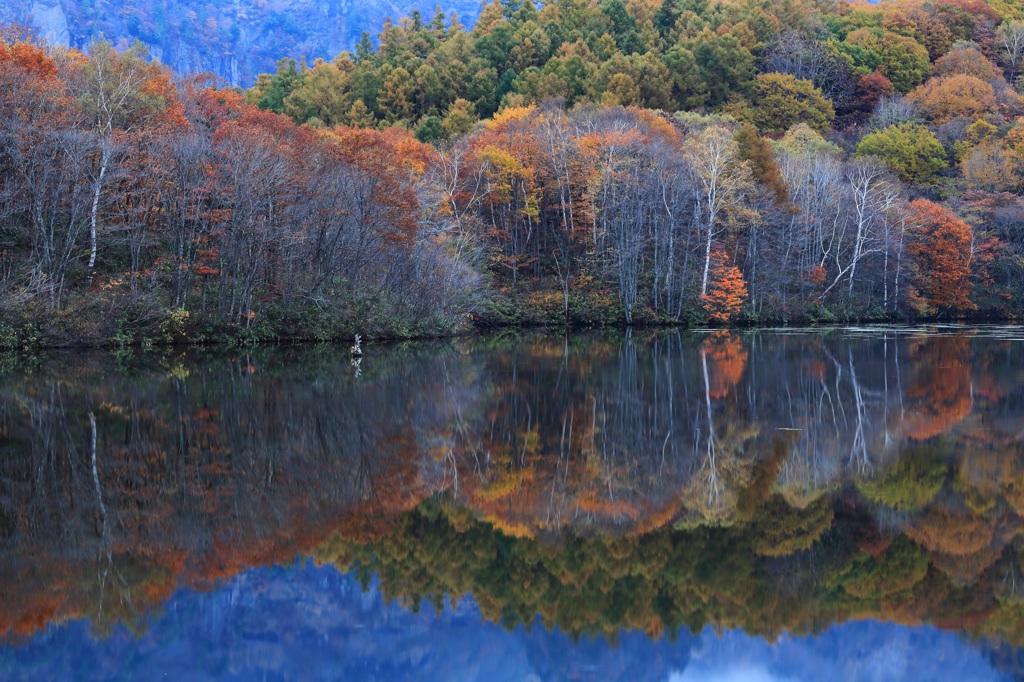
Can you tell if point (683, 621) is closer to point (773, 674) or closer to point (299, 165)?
point (773, 674)

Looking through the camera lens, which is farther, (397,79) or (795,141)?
(397,79)

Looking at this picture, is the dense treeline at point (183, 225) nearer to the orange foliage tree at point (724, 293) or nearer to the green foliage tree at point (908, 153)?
the orange foliage tree at point (724, 293)

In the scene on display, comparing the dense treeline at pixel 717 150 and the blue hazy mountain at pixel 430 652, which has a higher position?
the dense treeline at pixel 717 150

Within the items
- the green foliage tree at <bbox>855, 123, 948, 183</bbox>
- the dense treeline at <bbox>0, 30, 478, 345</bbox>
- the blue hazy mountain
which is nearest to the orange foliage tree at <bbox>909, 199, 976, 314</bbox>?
the green foliage tree at <bbox>855, 123, 948, 183</bbox>

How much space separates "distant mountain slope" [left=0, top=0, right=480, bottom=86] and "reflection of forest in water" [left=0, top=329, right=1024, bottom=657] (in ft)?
379

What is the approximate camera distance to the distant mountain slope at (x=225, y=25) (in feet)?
387

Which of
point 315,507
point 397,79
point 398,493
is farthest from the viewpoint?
point 397,79

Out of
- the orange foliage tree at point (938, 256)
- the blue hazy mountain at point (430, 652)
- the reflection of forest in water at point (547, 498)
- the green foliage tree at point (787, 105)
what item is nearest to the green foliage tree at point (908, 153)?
the green foliage tree at point (787, 105)

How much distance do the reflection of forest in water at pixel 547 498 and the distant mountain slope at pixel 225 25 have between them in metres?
116

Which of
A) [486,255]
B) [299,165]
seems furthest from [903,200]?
[299,165]

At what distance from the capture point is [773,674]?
5809 millimetres

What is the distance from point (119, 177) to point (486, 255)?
20.4 m

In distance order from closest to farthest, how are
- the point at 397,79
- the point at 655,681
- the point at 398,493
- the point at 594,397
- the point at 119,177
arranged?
the point at 655,681 < the point at 398,493 < the point at 594,397 < the point at 119,177 < the point at 397,79

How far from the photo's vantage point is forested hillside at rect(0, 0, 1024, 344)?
102 ft
